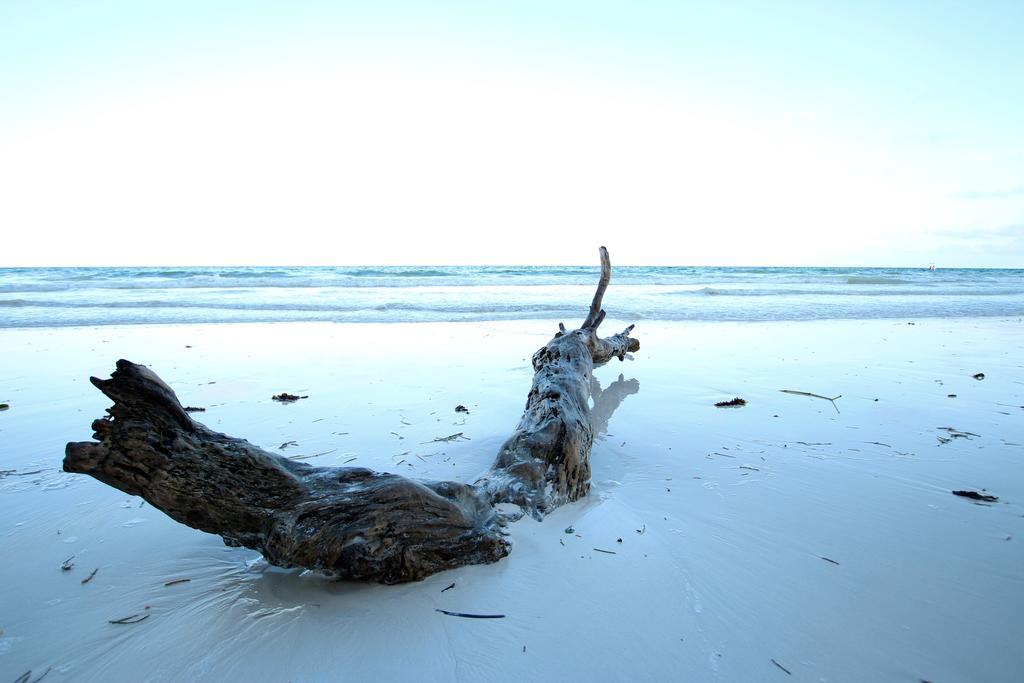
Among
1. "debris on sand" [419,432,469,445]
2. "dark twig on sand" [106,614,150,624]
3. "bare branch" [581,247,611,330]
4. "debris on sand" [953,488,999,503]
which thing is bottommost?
"dark twig on sand" [106,614,150,624]

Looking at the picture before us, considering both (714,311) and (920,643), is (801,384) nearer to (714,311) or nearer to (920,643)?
Answer: (920,643)

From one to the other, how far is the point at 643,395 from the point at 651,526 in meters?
2.79

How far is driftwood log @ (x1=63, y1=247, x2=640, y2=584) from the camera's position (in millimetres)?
1845

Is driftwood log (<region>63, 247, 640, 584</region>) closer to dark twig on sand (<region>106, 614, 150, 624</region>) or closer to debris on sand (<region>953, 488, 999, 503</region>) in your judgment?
dark twig on sand (<region>106, 614, 150, 624</region>)

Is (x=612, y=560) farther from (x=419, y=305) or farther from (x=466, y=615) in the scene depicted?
(x=419, y=305)

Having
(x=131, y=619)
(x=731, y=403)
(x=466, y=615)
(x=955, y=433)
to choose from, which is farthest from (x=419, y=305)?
(x=466, y=615)

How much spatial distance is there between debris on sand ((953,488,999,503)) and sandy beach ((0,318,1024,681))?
55mm

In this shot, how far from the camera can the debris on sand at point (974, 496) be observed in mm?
2926

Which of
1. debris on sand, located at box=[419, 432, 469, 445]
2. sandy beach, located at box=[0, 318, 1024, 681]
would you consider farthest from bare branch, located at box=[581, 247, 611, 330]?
debris on sand, located at box=[419, 432, 469, 445]

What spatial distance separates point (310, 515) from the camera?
6.68 ft

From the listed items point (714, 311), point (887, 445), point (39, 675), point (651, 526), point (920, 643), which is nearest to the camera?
point (39, 675)

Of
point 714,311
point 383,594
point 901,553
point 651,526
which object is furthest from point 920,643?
point 714,311

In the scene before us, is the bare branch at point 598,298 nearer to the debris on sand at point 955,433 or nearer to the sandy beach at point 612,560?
the sandy beach at point 612,560

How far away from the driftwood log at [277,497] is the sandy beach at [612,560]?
130 mm
